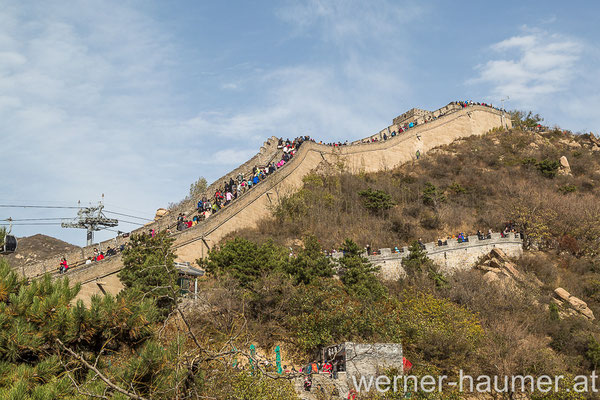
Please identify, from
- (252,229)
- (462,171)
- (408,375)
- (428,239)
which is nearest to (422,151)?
(462,171)

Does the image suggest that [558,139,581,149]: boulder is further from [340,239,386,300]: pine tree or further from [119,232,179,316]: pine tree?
[119,232,179,316]: pine tree

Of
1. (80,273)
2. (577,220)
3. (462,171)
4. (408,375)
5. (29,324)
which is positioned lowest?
(408,375)

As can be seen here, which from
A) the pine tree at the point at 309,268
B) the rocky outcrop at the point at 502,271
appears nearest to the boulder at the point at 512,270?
the rocky outcrop at the point at 502,271

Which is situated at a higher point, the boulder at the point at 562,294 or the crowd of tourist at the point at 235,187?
the crowd of tourist at the point at 235,187

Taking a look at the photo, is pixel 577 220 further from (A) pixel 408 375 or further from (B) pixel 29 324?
(B) pixel 29 324

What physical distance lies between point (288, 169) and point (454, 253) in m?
12.6

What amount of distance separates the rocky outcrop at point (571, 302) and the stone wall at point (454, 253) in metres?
3.53

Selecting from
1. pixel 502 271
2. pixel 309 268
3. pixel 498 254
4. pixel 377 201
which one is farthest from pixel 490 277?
pixel 377 201

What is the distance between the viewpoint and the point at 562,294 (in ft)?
91.7

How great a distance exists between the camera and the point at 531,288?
2777cm

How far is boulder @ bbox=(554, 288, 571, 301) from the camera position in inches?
1095

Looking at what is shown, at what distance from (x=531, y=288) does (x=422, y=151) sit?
2293 centimetres

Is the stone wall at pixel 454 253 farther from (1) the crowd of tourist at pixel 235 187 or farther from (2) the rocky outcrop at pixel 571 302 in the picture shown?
(2) the rocky outcrop at pixel 571 302

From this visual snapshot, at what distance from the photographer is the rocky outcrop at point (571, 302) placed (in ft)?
88.9
